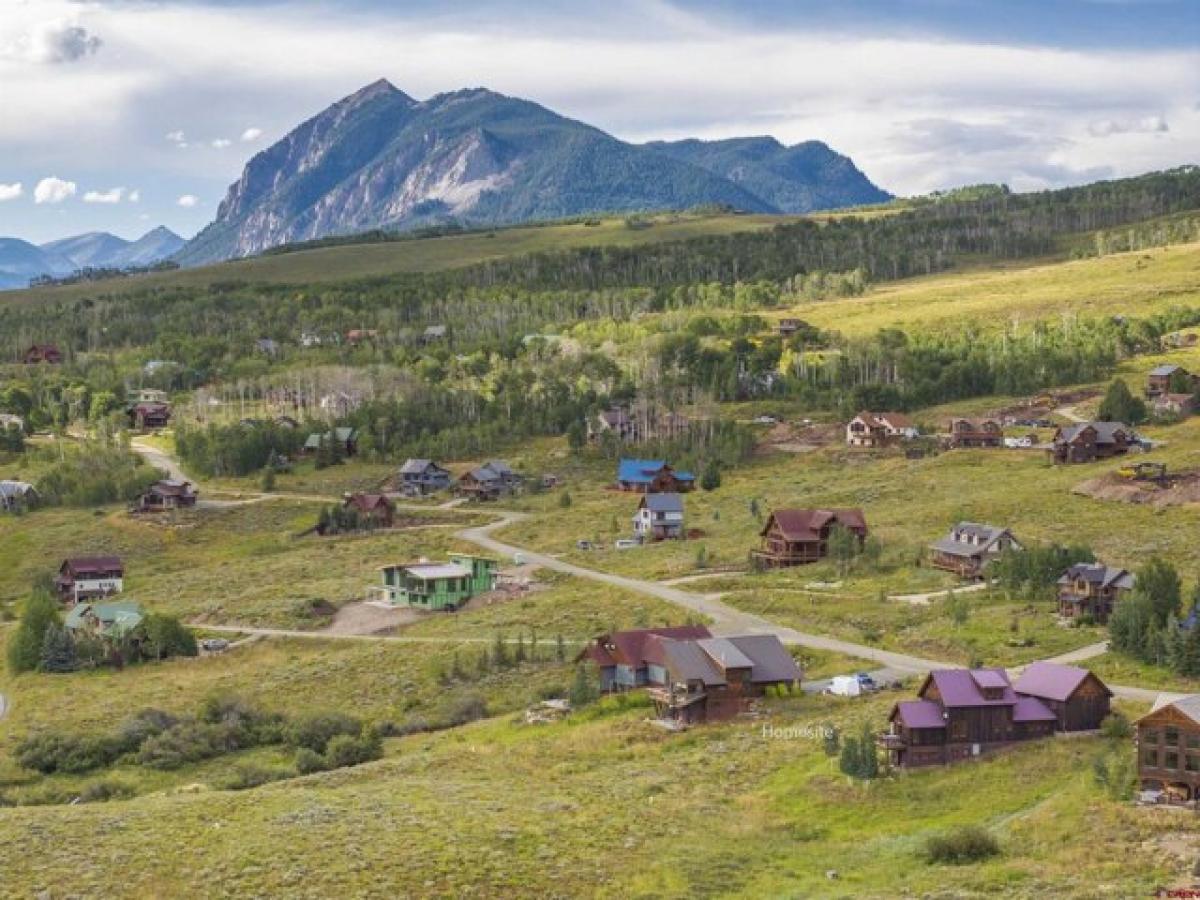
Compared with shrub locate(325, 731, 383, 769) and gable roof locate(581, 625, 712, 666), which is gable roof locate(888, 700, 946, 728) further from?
shrub locate(325, 731, 383, 769)

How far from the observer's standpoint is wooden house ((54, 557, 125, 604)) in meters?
113

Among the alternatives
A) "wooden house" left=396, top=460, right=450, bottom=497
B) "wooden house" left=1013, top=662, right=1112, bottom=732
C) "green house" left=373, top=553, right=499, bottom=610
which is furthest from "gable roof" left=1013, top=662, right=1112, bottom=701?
"wooden house" left=396, top=460, right=450, bottom=497

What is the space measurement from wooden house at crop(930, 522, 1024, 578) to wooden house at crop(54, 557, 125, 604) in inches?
2467

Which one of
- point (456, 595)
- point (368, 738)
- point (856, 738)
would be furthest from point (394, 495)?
point (856, 738)

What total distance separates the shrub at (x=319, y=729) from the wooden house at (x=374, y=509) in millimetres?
59686

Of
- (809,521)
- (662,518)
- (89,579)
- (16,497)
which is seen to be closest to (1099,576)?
(809,521)

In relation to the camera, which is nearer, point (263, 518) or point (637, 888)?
point (637, 888)

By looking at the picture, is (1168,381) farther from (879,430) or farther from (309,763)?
(309,763)

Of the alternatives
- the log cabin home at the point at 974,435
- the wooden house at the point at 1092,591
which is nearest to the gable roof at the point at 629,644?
the wooden house at the point at 1092,591

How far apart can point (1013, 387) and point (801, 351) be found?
111 ft

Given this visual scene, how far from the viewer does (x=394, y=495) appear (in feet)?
475

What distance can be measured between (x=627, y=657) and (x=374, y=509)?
63624 millimetres

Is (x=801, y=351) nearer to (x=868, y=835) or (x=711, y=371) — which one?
(x=711, y=371)

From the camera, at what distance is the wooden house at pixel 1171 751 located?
4809 centimetres
